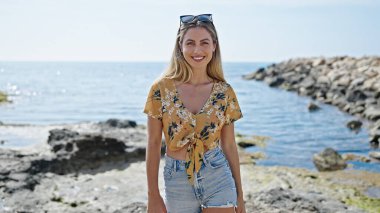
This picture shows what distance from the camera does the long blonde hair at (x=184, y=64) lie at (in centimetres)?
355

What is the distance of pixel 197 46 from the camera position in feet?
11.5

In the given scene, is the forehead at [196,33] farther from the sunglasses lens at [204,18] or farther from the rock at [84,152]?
the rock at [84,152]

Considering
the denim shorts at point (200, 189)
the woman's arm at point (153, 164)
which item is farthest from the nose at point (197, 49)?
the denim shorts at point (200, 189)

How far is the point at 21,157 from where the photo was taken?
31.6ft

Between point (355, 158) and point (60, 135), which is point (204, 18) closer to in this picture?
point (60, 135)

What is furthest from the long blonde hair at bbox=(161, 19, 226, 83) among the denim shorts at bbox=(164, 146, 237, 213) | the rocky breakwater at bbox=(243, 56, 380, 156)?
the rocky breakwater at bbox=(243, 56, 380, 156)

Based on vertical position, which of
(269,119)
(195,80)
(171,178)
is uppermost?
(195,80)

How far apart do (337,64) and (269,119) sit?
Answer: 77.3 feet

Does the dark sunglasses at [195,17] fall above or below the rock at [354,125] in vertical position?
above

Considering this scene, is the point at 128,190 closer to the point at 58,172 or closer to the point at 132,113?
the point at 58,172

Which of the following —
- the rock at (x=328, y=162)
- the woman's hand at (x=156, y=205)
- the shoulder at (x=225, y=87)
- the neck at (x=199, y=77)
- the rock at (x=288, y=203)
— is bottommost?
the rock at (x=328, y=162)

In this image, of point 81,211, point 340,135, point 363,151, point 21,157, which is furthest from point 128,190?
point 340,135

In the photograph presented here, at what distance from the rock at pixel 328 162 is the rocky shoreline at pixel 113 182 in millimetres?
435

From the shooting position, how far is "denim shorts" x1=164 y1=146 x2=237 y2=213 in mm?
3346
